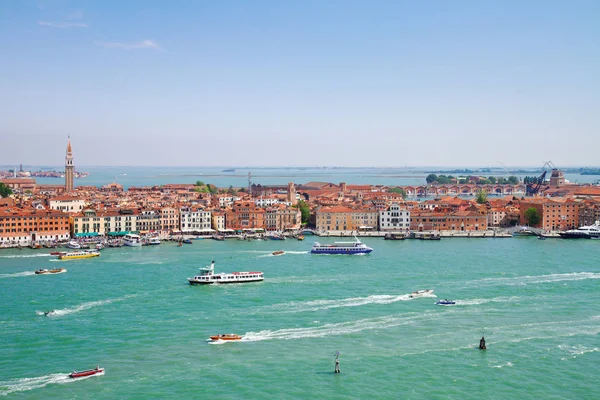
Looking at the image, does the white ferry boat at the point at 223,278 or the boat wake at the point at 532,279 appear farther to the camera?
the white ferry boat at the point at 223,278

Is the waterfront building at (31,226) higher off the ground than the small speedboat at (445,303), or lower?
higher

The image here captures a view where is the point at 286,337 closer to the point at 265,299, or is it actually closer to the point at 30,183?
the point at 265,299

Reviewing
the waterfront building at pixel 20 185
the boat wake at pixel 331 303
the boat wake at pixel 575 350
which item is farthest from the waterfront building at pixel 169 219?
the waterfront building at pixel 20 185

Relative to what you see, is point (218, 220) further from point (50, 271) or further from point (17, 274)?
point (17, 274)

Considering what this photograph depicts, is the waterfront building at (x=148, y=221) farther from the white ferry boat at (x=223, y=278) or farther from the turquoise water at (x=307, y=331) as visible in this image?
the white ferry boat at (x=223, y=278)

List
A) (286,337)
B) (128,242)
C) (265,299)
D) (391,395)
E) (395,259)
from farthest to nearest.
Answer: (128,242) → (395,259) → (265,299) → (286,337) → (391,395)

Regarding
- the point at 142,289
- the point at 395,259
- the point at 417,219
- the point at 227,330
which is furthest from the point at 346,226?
the point at 227,330

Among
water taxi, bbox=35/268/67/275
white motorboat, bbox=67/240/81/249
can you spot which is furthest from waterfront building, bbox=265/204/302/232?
water taxi, bbox=35/268/67/275
